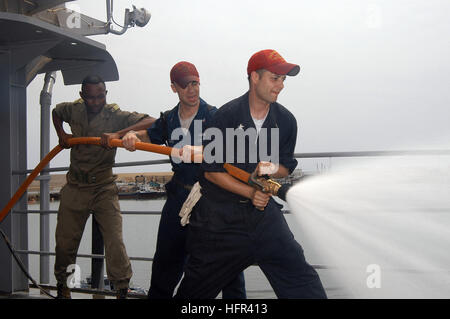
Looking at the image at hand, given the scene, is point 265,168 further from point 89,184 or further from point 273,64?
point 89,184

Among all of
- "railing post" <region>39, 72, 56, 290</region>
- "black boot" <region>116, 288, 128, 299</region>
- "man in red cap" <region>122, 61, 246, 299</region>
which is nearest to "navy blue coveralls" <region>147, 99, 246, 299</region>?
"man in red cap" <region>122, 61, 246, 299</region>

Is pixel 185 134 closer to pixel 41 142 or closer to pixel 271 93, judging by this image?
pixel 271 93

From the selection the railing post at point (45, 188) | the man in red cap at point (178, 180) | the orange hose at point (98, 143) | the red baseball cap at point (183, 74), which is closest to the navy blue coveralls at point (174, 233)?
the man in red cap at point (178, 180)

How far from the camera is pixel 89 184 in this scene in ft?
12.2

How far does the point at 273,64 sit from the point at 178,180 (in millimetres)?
1045

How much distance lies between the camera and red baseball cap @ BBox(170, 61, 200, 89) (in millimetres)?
3045

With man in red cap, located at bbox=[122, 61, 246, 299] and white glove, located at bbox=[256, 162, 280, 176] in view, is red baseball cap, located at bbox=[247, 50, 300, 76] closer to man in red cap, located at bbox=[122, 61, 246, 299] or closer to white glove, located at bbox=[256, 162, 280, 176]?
white glove, located at bbox=[256, 162, 280, 176]

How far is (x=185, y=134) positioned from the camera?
304cm

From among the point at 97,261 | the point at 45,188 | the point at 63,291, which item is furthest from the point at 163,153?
the point at 45,188

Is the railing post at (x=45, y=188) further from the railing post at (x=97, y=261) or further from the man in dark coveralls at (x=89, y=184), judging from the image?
the man in dark coveralls at (x=89, y=184)

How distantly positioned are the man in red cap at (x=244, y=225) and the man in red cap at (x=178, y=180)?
61 cm

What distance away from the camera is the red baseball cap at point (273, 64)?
7.50 ft

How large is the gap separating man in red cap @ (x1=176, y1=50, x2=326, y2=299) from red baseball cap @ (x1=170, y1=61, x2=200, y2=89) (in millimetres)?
733

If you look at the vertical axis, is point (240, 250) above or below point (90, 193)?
below
